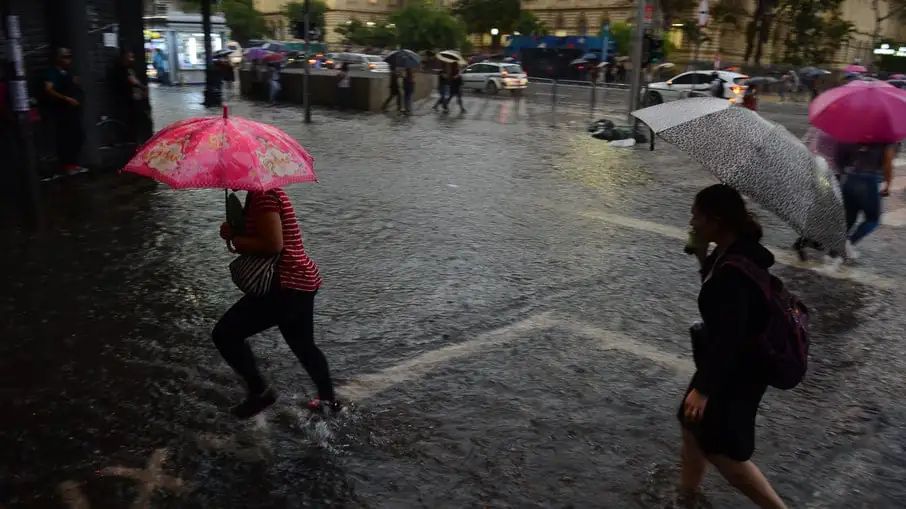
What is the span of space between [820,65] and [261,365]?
6222 centimetres

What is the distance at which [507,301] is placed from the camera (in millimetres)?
6391

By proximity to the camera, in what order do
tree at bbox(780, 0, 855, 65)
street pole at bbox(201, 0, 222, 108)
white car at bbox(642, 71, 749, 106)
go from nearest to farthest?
street pole at bbox(201, 0, 222, 108) < white car at bbox(642, 71, 749, 106) < tree at bbox(780, 0, 855, 65)

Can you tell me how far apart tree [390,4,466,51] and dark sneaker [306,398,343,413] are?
200 ft

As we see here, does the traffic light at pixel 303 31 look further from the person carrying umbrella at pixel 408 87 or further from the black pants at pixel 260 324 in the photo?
the black pants at pixel 260 324

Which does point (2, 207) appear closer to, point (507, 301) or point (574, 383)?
point (507, 301)

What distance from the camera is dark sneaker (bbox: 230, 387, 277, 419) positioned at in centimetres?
414

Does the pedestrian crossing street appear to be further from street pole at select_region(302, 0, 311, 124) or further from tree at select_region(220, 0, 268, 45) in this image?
tree at select_region(220, 0, 268, 45)

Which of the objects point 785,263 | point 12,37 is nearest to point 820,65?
point 785,263

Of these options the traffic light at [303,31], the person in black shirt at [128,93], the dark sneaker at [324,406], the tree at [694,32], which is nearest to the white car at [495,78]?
the traffic light at [303,31]

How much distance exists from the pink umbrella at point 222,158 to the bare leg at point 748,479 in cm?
220

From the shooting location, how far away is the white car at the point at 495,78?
112ft

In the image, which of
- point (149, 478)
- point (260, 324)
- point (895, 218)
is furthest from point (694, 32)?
point (149, 478)

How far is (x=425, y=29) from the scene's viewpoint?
63.2 m

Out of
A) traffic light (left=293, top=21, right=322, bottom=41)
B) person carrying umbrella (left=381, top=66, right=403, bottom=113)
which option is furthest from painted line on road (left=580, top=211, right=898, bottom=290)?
person carrying umbrella (left=381, top=66, right=403, bottom=113)
